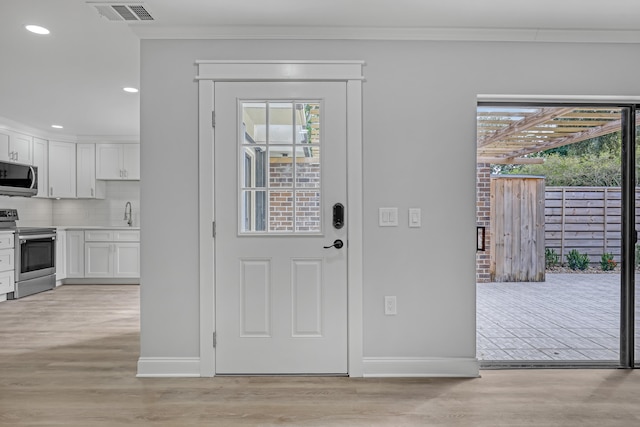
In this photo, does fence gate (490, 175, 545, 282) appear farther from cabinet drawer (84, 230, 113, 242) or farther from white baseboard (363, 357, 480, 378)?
cabinet drawer (84, 230, 113, 242)

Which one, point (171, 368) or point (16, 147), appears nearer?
point (171, 368)

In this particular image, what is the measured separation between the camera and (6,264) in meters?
5.09

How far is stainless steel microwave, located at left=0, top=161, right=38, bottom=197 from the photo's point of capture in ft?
17.2

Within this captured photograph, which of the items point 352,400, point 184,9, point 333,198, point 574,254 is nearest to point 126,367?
point 352,400

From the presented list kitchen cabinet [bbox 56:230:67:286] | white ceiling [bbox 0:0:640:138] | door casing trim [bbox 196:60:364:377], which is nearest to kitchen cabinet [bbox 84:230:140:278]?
kitchen cabinet [bbox 56:230:67:286]

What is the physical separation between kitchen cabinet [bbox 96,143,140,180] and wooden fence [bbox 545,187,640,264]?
5.97 metres

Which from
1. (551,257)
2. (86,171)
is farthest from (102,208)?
(551,257)

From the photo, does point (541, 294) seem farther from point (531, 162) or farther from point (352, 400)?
point (352, 400)

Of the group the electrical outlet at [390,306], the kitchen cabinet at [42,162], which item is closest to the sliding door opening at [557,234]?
the electrical outlet at [390,306]

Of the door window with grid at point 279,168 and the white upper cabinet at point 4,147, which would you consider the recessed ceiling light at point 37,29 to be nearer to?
the door window with grid at point 279,168

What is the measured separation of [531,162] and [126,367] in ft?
17.5

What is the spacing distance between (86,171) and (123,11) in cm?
487

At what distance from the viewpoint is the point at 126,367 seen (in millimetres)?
2863

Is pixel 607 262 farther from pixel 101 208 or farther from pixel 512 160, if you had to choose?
pixel 101 208
